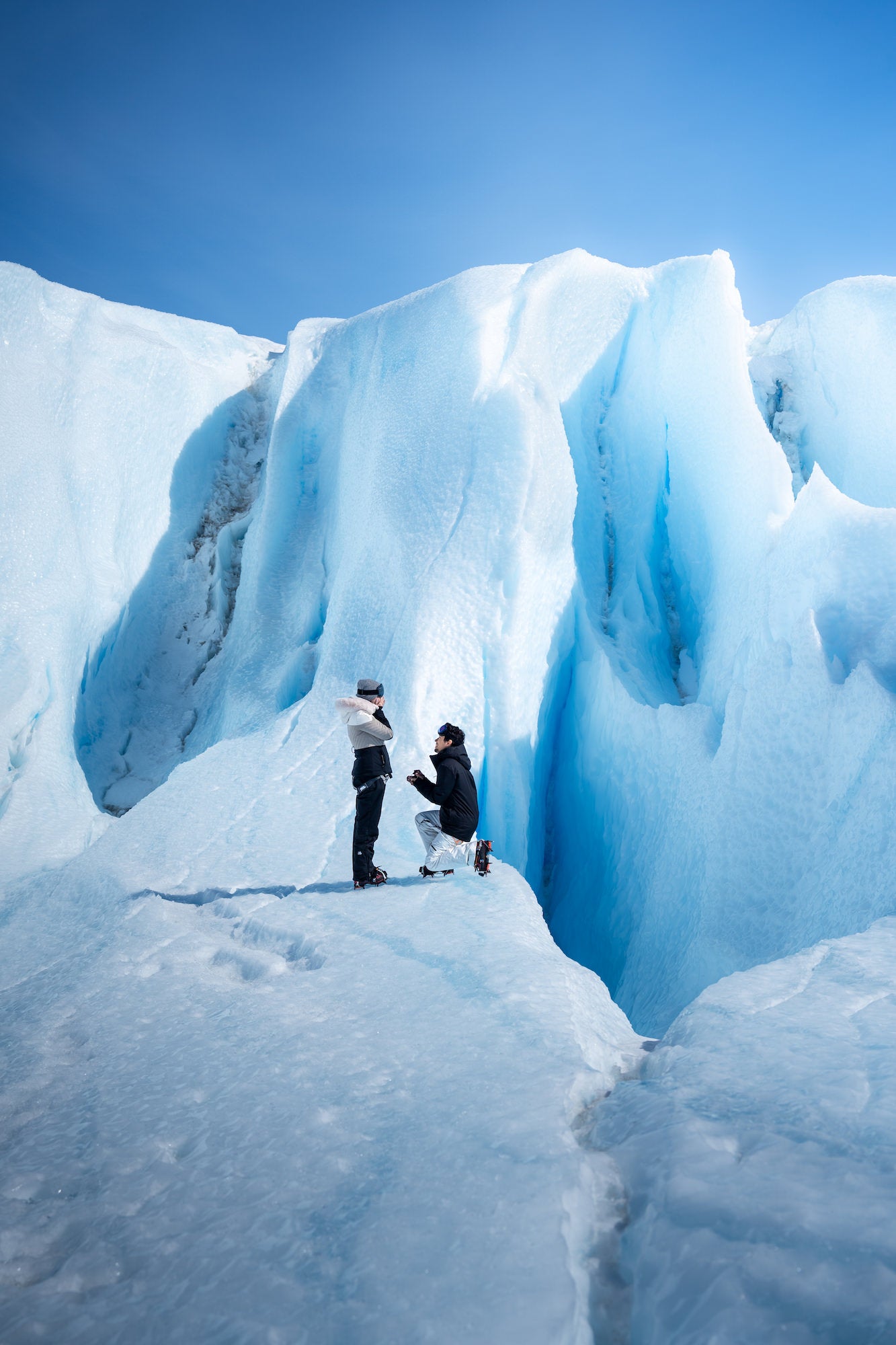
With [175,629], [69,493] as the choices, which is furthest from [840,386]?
[69,493]

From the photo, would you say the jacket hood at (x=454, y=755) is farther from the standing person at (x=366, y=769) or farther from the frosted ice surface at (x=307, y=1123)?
the frosted ice surface at (x=307, y=1123)

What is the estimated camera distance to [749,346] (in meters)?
10.9

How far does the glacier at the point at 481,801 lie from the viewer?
1.34 meters

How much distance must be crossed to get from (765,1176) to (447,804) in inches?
89.6

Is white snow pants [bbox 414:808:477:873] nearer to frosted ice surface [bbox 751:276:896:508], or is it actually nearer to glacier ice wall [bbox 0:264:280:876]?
glacier ice wall [bbox 0:264:280:876]

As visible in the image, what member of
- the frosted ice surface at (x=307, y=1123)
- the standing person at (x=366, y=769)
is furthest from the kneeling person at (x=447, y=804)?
the frosted ice surface at (x=307, y=1123)

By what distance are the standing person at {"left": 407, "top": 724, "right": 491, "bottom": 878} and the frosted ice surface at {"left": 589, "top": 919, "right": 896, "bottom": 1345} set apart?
1.59m

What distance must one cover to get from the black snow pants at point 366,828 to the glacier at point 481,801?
22cm

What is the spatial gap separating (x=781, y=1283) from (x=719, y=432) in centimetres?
643

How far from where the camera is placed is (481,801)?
18.1 ft

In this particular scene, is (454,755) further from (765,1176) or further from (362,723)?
(765,1176)

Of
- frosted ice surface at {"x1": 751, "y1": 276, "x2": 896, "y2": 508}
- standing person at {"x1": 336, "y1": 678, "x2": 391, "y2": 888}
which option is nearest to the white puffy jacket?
standing person at {"x1": 336, "y1": 678, "x2": 391, "y2": 888}

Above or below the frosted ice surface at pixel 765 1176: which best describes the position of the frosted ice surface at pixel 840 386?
above

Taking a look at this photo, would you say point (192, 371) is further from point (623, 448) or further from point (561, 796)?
point (561, 796)
